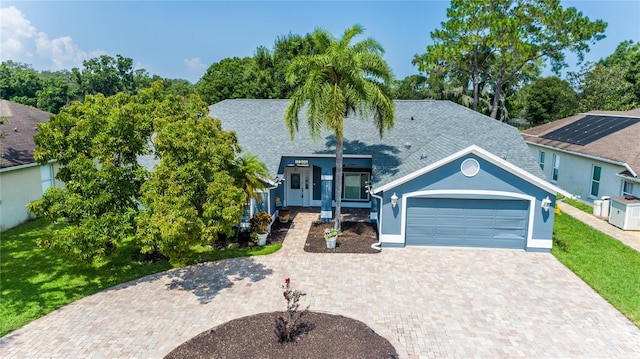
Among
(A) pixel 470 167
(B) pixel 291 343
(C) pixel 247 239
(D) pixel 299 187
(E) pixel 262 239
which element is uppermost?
(A) pixel 470 167

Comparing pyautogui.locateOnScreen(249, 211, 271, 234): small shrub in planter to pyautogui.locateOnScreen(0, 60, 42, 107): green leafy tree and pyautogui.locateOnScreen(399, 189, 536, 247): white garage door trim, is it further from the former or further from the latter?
pyautogui.locateOnScreen(0, 60, 42, 107): green leafy tree

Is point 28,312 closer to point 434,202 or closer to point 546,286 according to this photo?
point 434,202

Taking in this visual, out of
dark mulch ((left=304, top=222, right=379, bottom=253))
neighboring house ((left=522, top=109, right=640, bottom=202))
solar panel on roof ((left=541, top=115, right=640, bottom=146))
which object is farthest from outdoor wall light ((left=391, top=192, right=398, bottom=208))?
solar panel on roof ((left=541, top=115, right=640, bottom=146))

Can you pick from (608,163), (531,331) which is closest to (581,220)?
(608,163)

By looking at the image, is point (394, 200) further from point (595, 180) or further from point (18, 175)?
point (18, 175)

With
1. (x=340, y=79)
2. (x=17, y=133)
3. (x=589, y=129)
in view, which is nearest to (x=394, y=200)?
(x=340, y=79)

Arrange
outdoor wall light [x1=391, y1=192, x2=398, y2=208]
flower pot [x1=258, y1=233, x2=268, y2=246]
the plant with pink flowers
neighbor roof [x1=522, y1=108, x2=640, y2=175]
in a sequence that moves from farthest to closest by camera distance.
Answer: neighbor roof [x1=522, y1=108, x2=640, y2=175] → flower pot [x1=258, y1=233, x2=268, y2=246] → outdoor wall light [x1=391, y1=192, x2=398, y2=208] → the plant with pink flowers
